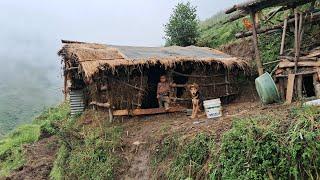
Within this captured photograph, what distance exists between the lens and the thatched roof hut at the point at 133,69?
12.2 meters

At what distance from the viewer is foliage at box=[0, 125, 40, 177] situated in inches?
572

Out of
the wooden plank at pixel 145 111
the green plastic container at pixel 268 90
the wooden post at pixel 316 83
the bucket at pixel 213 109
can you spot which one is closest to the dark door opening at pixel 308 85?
the wooden post at pixel 316 83

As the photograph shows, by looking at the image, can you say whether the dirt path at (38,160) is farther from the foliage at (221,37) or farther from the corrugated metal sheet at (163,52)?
the foliage at (221,37)

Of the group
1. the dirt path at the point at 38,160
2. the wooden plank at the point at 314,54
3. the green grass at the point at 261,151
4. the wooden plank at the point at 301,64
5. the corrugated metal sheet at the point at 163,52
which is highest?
the corrugated metal sheet at the point at 163,52

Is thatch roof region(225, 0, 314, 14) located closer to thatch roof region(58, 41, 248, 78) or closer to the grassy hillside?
the grassy hillside

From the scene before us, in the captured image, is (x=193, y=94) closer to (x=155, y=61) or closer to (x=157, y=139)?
(x=155, y=61)

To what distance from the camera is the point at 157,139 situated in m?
9.74

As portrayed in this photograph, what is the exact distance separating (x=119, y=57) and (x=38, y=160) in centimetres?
449

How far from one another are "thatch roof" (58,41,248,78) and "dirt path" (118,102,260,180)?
72.5 inches

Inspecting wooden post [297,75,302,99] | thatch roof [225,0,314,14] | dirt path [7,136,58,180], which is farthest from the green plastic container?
dirt path [7,136,58,180]

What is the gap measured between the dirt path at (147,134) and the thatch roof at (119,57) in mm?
1842

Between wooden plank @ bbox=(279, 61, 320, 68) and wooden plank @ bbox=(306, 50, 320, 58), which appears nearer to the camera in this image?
wooden plank @ bbox=(279, 61, 320, 68)

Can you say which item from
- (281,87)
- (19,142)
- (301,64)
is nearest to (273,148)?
(301,64)

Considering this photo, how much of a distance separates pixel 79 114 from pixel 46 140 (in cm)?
186
